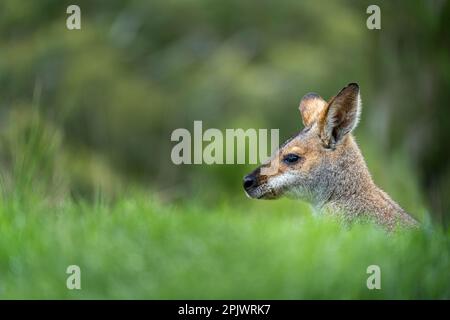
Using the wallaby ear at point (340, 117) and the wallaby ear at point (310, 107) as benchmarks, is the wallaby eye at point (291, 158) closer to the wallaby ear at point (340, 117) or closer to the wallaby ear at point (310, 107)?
the wallaby ear at point (340, 117)

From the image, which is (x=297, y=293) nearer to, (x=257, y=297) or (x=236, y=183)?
(x=257, y=297)

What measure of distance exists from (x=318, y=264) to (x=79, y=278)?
1.61 m

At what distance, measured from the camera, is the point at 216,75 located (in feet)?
119

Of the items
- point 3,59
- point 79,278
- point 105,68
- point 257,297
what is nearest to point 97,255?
point 79,278

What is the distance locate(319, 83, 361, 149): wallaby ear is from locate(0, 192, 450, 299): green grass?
134 centimetres

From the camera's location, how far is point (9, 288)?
648 centimetres

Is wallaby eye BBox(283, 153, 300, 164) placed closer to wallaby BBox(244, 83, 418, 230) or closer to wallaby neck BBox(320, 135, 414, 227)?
wallaby BBox(244, 83, 418, 230)

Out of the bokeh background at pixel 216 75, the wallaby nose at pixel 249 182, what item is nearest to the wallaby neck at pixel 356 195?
the wallaby nose at pixel 249 182

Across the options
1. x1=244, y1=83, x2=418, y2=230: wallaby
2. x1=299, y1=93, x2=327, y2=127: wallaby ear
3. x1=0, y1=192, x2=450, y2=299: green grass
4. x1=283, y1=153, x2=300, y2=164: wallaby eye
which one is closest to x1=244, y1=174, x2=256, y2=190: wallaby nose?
x1=244, y1=83, x2=418, y2=230: wallaby

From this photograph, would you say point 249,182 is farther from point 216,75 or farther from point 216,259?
point 216,75

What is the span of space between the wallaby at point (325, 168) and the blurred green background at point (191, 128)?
0.45m

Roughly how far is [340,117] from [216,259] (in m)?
2.50

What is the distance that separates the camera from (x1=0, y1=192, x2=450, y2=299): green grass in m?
6.28

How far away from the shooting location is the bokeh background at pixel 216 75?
17.9m
